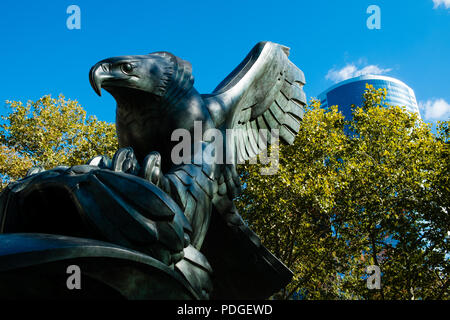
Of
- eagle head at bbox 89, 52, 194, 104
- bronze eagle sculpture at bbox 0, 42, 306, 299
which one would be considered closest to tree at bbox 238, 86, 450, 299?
bronze eagle sculpture at bbox 0, 42, 306, 299

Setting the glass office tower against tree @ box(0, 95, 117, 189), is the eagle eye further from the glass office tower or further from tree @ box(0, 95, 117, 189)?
the glass office tower

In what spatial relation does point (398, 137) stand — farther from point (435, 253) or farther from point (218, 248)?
point (218, 248)

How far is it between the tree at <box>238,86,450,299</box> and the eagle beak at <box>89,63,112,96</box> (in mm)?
7605

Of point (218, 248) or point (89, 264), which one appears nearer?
point (89, 264)

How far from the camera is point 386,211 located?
31.3 feet

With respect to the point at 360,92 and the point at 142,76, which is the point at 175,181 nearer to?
the point at 142,76

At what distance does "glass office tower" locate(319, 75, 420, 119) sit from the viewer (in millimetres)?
72438

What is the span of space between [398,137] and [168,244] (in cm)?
1171

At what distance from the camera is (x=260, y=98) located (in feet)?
12.1

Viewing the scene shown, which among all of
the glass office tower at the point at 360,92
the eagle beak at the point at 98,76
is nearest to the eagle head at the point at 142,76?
the eagle beak at the point at 98,76

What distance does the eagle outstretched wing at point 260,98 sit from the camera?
3.32m

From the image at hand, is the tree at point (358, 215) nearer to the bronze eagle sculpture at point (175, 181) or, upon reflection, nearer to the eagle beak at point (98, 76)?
the bronze eagle sculpture at point (175, 181)

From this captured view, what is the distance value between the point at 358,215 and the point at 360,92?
68921mm
